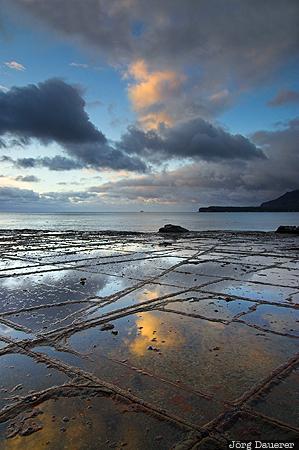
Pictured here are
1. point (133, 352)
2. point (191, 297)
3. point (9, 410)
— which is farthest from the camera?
point (191, 297)

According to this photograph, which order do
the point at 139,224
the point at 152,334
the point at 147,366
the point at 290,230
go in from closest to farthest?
the point at 147,366 → the point at 152,334 → the point at 290,230 → the point at 139,224

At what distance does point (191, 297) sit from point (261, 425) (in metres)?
3.60

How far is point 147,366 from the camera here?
328 centimetres

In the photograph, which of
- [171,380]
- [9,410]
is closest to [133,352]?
[171,380]

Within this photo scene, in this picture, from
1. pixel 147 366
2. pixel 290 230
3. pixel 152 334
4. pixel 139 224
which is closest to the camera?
pixel 147 366

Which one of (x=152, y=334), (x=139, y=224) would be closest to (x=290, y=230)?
(x=152, y=334)

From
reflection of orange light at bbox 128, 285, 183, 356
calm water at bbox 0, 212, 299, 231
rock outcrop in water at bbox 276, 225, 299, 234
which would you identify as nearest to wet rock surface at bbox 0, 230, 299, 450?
reflection of orange light at bbox 128, 285, 183, 356

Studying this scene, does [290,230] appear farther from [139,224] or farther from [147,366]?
[139,224]

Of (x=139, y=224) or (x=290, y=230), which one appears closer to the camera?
(x=290, y=230)

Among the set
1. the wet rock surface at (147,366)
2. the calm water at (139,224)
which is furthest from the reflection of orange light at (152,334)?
the calm water at (139,224)

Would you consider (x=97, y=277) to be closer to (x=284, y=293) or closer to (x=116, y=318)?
(x=116, y=318)

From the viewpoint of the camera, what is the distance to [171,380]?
3.00 meters

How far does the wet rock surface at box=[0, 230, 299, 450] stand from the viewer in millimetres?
2318

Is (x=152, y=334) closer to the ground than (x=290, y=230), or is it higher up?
higher up
